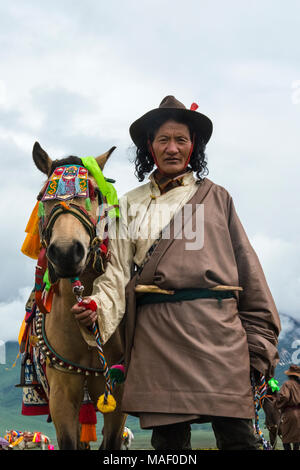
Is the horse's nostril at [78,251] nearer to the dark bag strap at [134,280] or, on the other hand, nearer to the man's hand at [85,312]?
the man's hand at [85,312]

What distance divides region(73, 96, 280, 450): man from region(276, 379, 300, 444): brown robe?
8.69 m

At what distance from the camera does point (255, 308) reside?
2963 millimetres

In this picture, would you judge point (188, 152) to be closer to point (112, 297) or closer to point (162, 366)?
point (112, 297)

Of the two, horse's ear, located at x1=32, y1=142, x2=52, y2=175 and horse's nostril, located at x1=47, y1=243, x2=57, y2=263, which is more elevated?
horse's ear, located at x1=32, y1=142, x2=52, y2=175

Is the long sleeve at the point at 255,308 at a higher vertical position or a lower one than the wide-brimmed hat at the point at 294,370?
higher

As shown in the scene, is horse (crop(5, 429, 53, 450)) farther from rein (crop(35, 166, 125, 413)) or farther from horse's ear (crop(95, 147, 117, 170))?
horse's ear (crop(95, 147, 117, 170))

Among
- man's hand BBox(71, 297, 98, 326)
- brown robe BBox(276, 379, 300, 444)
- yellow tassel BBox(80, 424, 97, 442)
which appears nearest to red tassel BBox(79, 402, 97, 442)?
yellow tassel BBox(80, 424, 97, 442)

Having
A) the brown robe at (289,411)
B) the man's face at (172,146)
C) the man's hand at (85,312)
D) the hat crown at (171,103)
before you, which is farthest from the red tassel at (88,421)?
the brown robe at (289,411)

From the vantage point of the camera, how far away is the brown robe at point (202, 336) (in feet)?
8.70

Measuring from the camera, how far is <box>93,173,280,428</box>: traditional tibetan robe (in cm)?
266

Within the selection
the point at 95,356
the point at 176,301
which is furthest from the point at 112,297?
the point at 95,356

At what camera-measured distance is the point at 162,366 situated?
2.74m

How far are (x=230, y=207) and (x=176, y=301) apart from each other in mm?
737

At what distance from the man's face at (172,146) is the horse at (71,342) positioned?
0.48 meters
